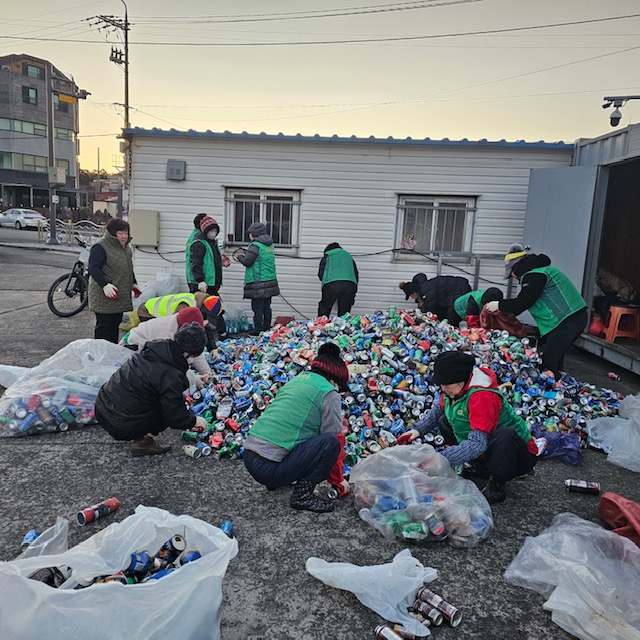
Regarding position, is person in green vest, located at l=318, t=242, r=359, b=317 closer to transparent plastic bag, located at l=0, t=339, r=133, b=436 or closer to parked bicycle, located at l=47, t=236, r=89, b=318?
transparent plastic bag, located at l=0, t=339, r=133, b=436

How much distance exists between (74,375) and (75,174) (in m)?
56.5

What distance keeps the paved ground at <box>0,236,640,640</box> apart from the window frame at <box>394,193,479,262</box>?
561 cm

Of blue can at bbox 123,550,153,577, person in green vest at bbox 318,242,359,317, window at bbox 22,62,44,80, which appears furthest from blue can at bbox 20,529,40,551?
window at bbox 22,62,44,80

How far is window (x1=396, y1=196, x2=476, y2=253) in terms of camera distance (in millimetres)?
A: 9891

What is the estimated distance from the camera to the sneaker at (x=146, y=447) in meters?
4.38

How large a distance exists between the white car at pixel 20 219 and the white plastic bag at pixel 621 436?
3829 cm

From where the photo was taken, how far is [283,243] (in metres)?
10.1

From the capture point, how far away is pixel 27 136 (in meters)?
50.8

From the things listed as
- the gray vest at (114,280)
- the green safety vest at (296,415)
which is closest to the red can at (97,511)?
the green safety vest at (296,415)

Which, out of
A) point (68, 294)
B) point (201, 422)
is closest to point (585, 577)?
point (201, 422)

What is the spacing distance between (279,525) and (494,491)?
158 centimetres

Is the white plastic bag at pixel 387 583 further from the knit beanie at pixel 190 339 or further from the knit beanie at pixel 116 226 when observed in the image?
the knit beanie at pixel 116 226

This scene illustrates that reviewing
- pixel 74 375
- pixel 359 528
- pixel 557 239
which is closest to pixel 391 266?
pixel 557 239

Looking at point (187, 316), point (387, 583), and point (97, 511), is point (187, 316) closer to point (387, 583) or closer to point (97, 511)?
point (97, 511)
